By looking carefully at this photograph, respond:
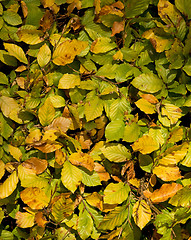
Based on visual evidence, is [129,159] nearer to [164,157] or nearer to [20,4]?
[164,157]

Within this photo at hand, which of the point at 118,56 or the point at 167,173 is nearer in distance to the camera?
the point at 167,173

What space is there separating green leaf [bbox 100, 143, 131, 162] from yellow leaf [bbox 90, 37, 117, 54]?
0.56m

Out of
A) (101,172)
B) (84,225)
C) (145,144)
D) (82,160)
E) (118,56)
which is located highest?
(118,56)

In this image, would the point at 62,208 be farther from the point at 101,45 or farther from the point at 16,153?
the point at 101,45

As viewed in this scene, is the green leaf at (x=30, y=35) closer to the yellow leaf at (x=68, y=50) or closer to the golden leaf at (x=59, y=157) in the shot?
the yellow leaf at (x=68, y=50)

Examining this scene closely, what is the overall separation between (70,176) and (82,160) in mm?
110

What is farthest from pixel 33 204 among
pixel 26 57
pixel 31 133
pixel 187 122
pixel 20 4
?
pixel 20 4

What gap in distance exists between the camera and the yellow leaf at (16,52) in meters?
1.63

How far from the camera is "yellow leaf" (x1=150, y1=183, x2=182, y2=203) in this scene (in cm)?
153

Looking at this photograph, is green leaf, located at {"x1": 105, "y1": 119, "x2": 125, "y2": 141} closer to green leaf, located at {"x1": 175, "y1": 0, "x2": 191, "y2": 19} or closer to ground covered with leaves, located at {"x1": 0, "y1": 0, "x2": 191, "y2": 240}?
ground covered with leaves, located at {"x1": 0, "y1": 0, "x2": 191, "y2": 240}

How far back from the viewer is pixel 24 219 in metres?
1.59

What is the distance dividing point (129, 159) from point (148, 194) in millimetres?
227

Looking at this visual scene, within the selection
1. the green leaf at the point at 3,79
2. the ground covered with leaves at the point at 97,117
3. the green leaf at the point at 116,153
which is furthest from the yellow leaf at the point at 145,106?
the green leaf at the point at 3,79

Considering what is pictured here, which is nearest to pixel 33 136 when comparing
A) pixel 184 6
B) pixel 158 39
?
pixel 158 39
